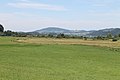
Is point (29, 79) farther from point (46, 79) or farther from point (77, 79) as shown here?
point (77, 79)

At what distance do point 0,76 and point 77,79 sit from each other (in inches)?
177

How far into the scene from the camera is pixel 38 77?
1828 centimetres

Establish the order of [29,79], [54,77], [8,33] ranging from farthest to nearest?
[8,33] < [54,77] < [29,79]

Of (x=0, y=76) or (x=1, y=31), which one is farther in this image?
(x=1, y=31)

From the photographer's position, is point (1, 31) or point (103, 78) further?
point (1, 31)

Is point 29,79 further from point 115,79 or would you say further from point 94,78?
point 115,79

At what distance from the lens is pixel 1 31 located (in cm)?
17850

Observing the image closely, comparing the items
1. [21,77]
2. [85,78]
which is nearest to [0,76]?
[21,77]

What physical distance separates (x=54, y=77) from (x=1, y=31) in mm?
163552

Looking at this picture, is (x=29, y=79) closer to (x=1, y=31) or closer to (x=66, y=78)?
(x=66, y=78)

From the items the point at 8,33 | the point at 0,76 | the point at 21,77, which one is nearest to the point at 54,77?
the point at 21,77

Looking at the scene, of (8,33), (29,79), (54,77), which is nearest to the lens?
(29,79)

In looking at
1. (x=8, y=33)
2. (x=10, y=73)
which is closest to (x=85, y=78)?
(x=10, y=73)

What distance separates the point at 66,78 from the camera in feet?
60.0
